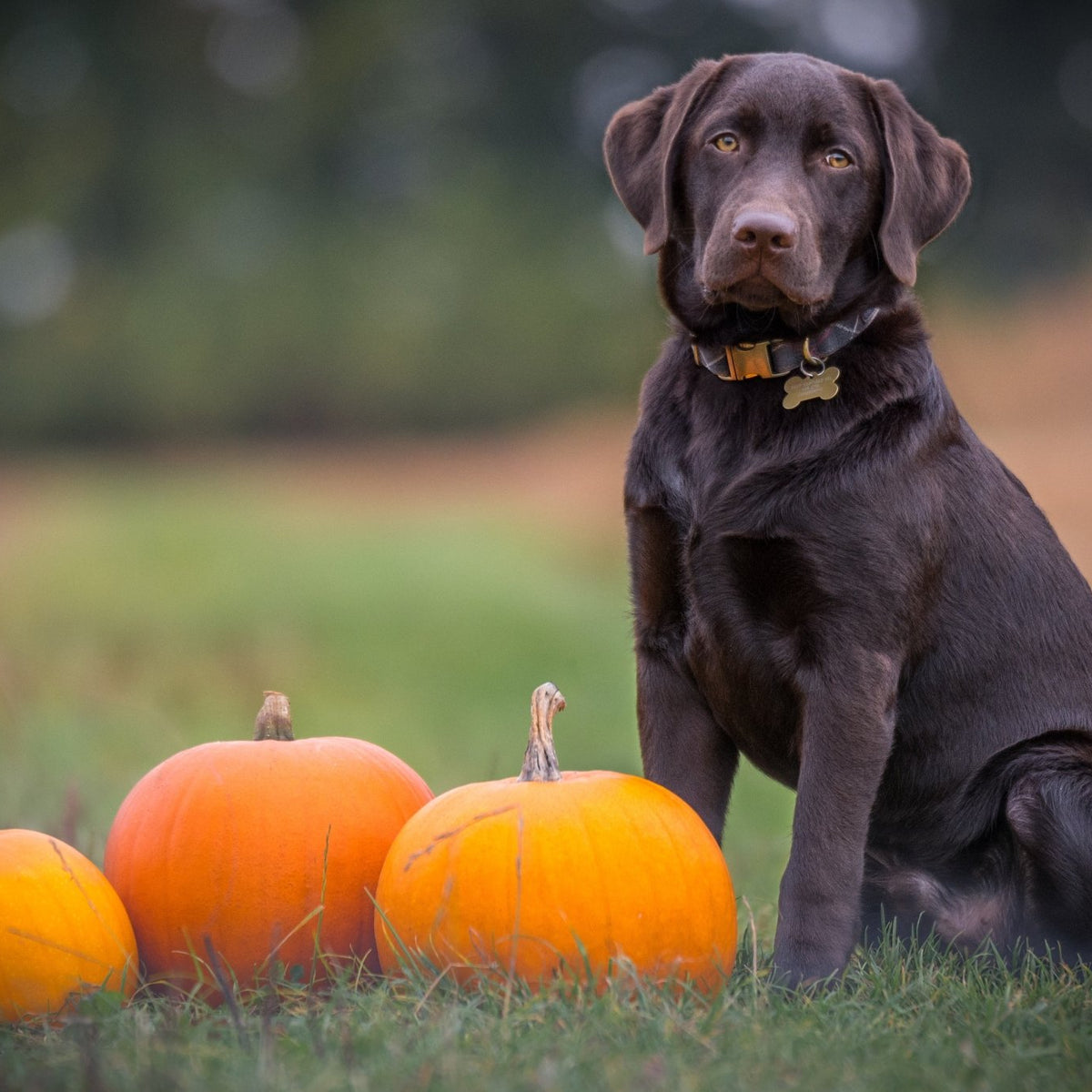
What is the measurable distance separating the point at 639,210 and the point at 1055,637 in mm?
1209

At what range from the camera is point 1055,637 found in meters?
2.53

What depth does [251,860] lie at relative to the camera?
2332mm

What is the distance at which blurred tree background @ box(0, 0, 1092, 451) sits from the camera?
1447cm

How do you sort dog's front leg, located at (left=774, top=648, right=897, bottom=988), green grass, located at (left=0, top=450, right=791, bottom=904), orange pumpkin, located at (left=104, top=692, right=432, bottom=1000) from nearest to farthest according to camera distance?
dog's front leg, located at (left=774, top=648, right=897, bottom=988) < orange pumpkin, located at (left=104, top=692, right=432, bottom=1000) < green grass, located at (left=0, top=450, right=791, bottom=904)

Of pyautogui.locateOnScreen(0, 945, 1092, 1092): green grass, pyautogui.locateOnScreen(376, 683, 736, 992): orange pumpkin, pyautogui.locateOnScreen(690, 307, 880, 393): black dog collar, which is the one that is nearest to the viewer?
pyautogui.locateOnScreen(0, 945, 1092, 1092): green grass

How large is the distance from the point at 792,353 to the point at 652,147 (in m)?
0.58

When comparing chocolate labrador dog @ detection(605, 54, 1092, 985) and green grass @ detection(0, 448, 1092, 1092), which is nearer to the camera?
green grass @ detection(0, 448, 1092, 1092)

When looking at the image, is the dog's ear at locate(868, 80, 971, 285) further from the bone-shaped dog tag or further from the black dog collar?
the bone-shaped dog tag

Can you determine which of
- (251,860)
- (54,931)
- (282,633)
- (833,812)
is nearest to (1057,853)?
(833,812)

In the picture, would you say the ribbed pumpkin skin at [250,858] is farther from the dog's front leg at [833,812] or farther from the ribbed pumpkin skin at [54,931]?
the dog's front leg at [833,812]

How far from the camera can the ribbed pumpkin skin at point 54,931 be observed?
7.01ft

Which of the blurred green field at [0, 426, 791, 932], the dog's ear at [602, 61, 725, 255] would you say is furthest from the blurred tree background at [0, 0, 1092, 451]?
the dog's ear at [602, 61, 725, 255]

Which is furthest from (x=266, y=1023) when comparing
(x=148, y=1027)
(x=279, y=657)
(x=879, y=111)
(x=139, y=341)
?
(x=139, y=341)

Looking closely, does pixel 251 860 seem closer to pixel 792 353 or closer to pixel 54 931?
pixel 54 931
